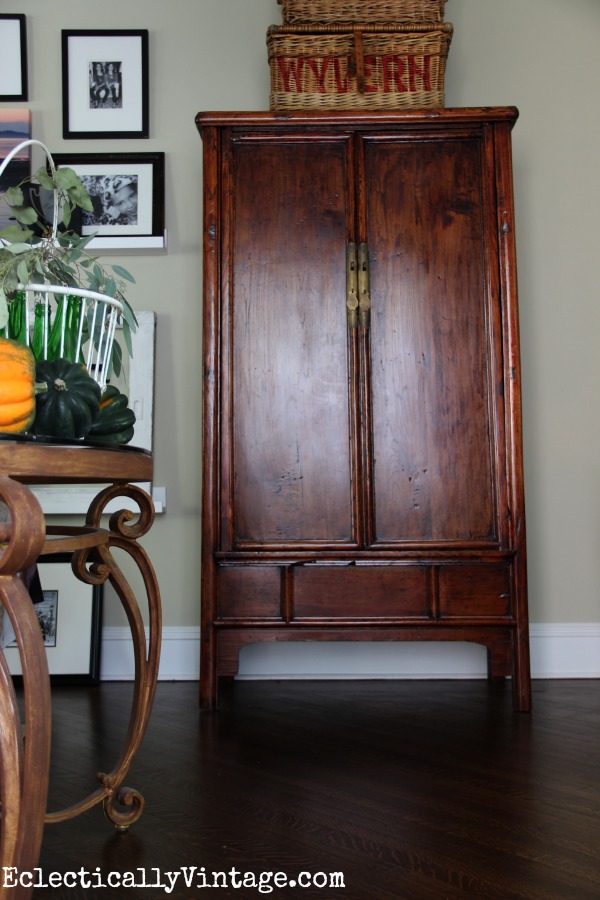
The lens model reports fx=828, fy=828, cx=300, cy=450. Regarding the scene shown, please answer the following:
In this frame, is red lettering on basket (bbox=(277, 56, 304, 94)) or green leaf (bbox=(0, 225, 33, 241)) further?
red lettering on basket (bbox=(277, 56, 304, 94))

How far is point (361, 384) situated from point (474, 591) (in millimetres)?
770

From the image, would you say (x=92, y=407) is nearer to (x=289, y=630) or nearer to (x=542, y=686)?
(x=289, y=630)

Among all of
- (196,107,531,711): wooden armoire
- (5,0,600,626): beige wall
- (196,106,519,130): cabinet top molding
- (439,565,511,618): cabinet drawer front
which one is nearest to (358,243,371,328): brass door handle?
(196,107,531,711): wooden armoire

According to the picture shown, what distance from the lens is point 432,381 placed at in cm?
277

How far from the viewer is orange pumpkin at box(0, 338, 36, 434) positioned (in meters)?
1.17

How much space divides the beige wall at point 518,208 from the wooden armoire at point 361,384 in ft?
1.56

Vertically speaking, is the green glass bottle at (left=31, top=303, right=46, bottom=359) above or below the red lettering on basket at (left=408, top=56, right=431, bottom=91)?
below

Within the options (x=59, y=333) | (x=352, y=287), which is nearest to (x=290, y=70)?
(x=352, y=287)

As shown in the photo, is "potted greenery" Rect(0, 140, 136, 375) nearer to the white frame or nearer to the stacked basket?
A: the stacked basket

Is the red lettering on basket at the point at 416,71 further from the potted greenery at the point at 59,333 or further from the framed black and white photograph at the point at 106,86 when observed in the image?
the potted greenery at the point at 59,333

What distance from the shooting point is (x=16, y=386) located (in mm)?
1175

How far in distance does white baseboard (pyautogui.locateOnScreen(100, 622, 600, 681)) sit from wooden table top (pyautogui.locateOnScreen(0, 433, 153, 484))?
5.92ft

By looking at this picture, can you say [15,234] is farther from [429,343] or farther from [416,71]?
[416,71]

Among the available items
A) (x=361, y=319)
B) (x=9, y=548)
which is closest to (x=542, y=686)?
(x=361, y=319)
